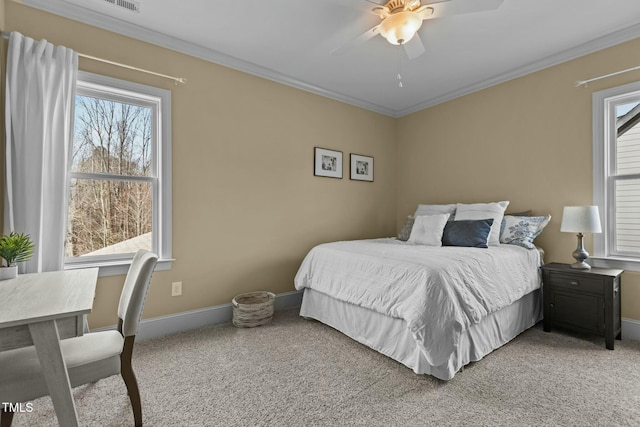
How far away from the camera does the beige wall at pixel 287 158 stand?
262 centimetres

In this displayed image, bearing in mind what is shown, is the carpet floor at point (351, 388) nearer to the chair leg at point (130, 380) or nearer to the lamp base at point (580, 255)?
the chair leg at point (130, 380)

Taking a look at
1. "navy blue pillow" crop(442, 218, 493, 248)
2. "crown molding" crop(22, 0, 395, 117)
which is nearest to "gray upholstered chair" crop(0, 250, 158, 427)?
"crown molding" crop(22, 0, 395, 117)

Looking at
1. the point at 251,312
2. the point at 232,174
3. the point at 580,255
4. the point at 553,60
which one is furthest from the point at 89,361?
the point at 553,60

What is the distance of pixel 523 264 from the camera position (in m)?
2.61

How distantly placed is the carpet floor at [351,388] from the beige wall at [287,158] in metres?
0.72

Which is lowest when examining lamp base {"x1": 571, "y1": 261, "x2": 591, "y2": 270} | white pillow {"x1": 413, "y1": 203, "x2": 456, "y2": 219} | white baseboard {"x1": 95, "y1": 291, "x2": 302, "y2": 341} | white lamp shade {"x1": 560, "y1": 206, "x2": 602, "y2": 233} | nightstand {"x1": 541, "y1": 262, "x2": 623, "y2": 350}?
white baseboard {"x1": 95, "y1": 291, "x2": 302, "y2": 341}

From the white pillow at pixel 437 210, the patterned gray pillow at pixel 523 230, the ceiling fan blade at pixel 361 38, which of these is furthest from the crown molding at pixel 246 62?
the patterned gray pillow at pixel 523 230

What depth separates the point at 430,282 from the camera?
193 centimetres

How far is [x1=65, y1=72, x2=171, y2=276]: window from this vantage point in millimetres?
2402

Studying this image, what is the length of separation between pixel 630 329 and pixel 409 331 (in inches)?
81.6

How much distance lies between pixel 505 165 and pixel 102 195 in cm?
402

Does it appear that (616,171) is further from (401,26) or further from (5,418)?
(5,418)

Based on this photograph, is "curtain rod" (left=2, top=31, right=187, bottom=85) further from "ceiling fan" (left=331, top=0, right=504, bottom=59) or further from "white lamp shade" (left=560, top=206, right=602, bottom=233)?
"white lamp shade" (left=560, top=206, right=602, bottom=233)

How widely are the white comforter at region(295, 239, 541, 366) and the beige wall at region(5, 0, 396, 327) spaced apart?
69cm
